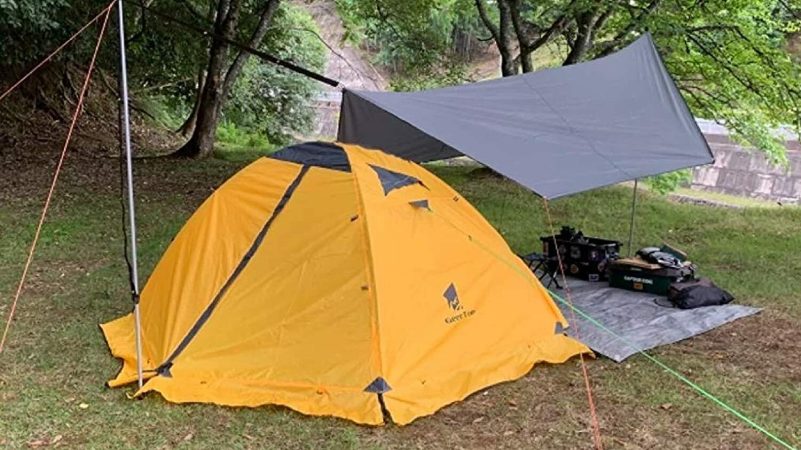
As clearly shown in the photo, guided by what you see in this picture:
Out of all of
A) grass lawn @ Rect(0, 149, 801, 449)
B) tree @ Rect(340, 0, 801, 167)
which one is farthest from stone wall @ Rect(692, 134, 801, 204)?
grass lawn @ Rect(0, 149, 801, 449)

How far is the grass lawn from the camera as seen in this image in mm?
2951

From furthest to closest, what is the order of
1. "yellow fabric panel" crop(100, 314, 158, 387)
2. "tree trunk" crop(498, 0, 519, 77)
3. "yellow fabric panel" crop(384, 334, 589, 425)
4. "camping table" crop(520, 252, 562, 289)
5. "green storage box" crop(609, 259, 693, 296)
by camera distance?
"tree trunk" crop(498, 0, 519, 77), "camping table" crop(520, 252, 562, 289), "green storage box" crop(609, 259, 693, 296), "yellow fabric panel" crop(100, 314, 158, 387), "yellow fabric panel" crop(384, 334, 589, 425)

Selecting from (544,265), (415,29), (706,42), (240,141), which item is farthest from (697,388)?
(240,141)

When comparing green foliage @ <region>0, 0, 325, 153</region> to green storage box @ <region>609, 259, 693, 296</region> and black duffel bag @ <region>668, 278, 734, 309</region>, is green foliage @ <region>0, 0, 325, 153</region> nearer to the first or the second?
green storage box @ <region>609, 259, 693, 296</region>

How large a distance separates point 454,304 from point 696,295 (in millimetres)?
1879

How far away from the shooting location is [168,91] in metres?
12.7

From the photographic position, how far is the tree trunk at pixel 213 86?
871 cm

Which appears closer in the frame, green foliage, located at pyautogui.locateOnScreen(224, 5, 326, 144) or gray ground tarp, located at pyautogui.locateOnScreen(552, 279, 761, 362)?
gray ground tarp, located at pyautogui.locateOnScreen(552, 279, 761, 362)

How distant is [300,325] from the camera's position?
3369 mm

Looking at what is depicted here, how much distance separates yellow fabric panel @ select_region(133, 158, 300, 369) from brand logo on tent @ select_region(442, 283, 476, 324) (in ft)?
3.18

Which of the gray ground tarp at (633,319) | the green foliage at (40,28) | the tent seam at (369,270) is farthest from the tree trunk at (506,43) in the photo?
the tent seam at (369,270)

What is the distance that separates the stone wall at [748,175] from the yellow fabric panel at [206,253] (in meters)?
13.5

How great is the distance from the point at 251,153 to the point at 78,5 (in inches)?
140

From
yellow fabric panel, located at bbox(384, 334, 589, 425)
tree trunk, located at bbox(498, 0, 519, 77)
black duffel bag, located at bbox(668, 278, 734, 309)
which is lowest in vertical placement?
yellow fabric panel, located at bbox(384, 334, 589, 425)
